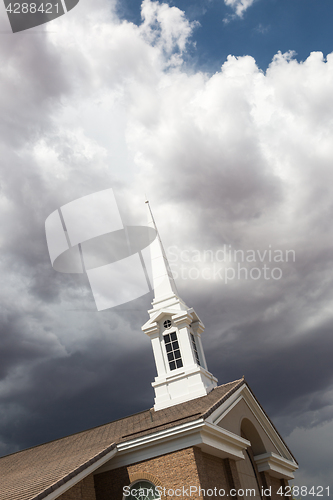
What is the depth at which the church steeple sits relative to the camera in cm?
2150

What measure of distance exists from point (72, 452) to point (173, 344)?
8012 mm

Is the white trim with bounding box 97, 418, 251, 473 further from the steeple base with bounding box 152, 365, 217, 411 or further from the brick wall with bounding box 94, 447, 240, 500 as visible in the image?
the steeple base with bounding box 152, 365, 217, 411

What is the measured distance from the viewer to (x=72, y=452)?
659 inches

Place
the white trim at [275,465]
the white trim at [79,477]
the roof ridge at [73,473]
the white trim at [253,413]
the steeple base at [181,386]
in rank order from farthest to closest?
the steeple base at [181,386] < the white trim at [275,465] < the white trim at [253,413] < the white trim at [79,477] < the roof ridge at [73,473]

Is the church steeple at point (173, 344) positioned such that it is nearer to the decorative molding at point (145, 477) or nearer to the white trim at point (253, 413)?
the white trim at point (253, 413)

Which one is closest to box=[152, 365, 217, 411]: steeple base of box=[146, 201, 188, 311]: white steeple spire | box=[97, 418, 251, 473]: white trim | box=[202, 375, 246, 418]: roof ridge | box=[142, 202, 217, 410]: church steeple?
box=[142, 202, 217, 410]: church steeple

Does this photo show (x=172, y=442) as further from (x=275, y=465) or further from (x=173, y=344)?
(x=275, y=465)

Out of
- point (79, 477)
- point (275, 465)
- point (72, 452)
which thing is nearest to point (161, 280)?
point (72, 452)

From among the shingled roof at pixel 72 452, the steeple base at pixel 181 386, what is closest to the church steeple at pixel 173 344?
the steeple base at pixel 181 386

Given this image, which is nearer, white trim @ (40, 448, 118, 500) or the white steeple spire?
white trim @ (40, 448, 118, 500)

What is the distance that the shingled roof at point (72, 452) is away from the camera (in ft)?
38.8

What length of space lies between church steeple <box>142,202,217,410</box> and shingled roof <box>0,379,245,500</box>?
3.01 feet

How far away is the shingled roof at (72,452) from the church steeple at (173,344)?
3.01ft

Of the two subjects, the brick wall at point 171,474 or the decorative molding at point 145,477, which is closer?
the brick wall at point 171,474
